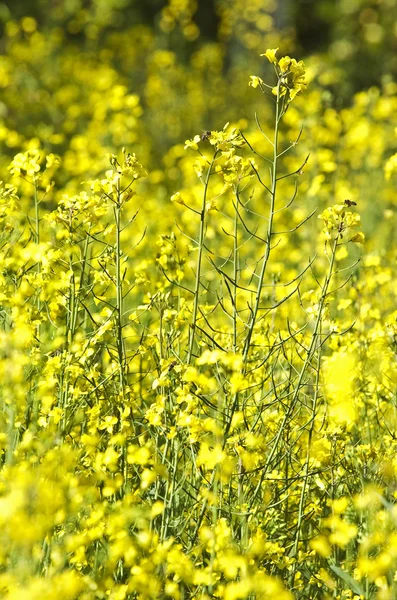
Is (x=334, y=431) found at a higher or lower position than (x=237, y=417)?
higher

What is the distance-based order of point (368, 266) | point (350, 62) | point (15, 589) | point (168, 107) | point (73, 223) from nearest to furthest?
point (15, 589)
point (73, 223)
point (368, 266)
point (168, 107)
point (350, 62)

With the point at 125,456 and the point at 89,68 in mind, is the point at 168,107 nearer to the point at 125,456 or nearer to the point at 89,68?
the point at 89,68

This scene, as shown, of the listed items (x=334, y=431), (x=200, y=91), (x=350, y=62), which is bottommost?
(x=334, y=431)

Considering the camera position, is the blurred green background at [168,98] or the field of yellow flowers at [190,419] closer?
the field of yellow flowers at [190,419]

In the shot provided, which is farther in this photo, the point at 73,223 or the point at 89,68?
the point at 89,68

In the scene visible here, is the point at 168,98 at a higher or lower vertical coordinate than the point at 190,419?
higher

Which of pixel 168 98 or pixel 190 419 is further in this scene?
pixel 168 98

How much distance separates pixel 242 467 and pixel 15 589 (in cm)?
79

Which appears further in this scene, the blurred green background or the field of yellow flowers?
the blurred green background

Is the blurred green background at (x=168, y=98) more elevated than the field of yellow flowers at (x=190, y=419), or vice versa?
the blurred green background at (x=168, y=98)

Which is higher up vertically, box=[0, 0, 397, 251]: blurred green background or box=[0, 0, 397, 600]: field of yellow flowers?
box=[0, 0, 397, 251]: blurred green background

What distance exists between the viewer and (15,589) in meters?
1.44

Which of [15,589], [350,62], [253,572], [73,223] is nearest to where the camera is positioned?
[15,589]

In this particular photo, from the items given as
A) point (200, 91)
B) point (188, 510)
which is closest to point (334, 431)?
point (188, 510)
